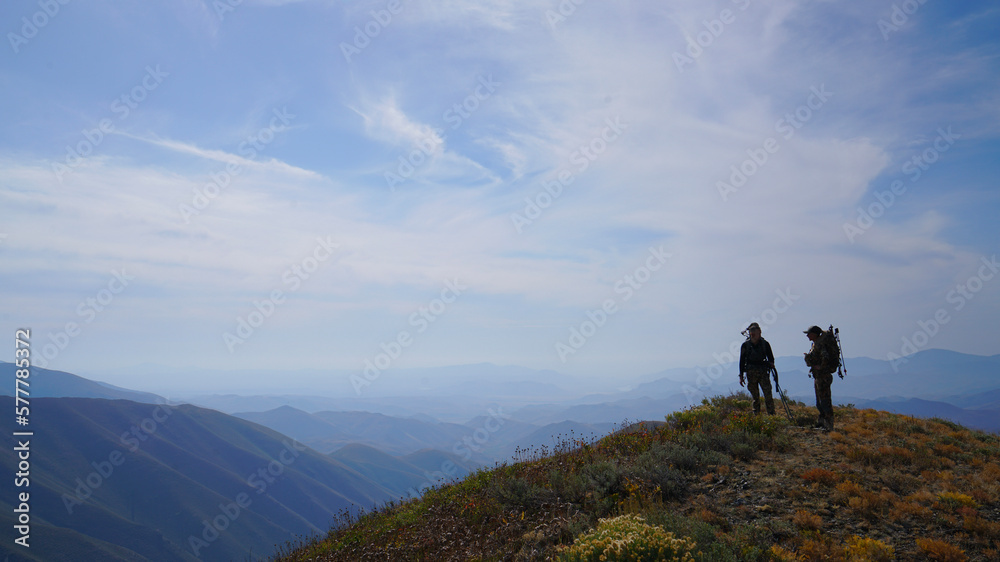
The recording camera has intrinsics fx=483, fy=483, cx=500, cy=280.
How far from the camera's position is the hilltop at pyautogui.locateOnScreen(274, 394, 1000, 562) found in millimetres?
6785

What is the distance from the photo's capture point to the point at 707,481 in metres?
9.35

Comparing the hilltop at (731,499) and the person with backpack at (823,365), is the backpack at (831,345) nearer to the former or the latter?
the person with backpack at (823,365)

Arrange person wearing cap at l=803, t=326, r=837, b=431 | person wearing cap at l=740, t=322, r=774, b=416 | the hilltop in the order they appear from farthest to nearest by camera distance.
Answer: person wearing cap at l=740, t=322, r=774, b=416 → person wearing cap at l=803, t=326, r=837, b=431 → the hilltop

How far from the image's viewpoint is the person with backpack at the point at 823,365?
12.8 m

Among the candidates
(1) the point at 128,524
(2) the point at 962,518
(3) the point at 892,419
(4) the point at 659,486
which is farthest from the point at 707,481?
(1) the point at 128,524

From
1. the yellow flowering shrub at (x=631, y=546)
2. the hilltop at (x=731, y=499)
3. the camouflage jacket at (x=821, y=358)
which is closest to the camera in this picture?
the yellow flowering shrub at (x=631, y=546)

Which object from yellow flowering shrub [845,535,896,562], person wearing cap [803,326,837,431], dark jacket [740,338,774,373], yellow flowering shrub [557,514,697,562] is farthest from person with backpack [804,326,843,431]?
yellow flowering shrub [557,514,697,562]

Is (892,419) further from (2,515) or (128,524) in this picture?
(128,524)

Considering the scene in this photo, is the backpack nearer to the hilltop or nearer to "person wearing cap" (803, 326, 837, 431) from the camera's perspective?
"person wearing cap" (803, 326, 837, 431)

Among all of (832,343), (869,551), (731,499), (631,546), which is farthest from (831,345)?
(631,546)

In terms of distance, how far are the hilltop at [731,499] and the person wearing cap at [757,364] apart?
1.01 metres

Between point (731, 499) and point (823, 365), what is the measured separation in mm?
6745

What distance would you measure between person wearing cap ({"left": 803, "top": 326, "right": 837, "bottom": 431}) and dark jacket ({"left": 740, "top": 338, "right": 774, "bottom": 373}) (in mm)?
1028

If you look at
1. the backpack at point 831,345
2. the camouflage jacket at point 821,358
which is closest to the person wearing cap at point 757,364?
the camouflage jacket at point 821,358
